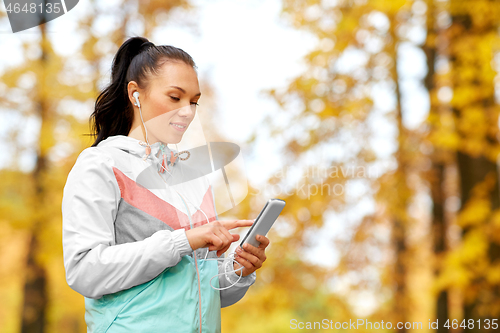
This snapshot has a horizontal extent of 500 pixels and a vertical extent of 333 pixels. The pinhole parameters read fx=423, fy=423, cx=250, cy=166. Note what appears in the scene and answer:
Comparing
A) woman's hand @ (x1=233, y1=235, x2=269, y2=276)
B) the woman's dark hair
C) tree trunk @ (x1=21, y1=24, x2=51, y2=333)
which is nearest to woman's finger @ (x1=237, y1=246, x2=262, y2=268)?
woman's hand @ (x1=233, y1=235, x2=269, y2=276)

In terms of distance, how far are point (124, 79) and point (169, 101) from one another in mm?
234

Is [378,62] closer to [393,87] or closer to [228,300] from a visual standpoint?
[393,87]

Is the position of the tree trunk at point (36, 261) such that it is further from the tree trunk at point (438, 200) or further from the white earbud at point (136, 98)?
the tree trunk at point (438, 200)

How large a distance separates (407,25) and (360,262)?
3.20m

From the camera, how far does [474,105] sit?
13.1 feet

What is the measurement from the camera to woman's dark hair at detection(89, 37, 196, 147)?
1264mm

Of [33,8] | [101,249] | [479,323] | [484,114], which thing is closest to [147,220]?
[101,249]

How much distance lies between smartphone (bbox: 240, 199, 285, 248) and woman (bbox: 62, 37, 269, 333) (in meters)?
0.03

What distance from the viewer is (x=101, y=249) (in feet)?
Answer: 3.26

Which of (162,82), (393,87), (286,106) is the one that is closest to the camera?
(162,82)

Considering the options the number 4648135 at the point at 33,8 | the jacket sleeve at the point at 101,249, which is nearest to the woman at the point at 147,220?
the jacket sleeve at the point at 101,249

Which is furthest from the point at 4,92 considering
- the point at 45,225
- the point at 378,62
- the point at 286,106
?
the point at 378,62

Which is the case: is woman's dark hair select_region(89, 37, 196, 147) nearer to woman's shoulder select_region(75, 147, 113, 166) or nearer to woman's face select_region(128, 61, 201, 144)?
woman's face select_region(128, 61, 201, 144)

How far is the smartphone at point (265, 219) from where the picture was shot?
1088mm
